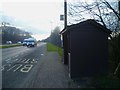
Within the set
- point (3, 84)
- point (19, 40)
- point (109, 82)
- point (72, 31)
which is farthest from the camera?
point (19, 40)

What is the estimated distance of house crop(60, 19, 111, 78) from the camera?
13.2 metres

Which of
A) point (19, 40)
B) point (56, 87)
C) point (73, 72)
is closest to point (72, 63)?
point (73, 72)

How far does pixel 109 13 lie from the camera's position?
1455 cm

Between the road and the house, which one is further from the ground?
the house

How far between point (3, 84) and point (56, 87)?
8.17ft

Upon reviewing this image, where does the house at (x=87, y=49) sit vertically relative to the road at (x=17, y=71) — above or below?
above

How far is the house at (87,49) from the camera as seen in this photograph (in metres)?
13.2

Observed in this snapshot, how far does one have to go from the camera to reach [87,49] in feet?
43.8

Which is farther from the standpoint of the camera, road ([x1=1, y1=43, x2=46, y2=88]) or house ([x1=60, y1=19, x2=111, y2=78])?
house ([x1=60, y1=19, x2=111, y2=78])

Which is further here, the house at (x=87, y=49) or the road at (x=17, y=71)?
the house at (x=87, y=49)

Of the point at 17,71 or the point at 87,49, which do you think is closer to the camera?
the point at 87,49

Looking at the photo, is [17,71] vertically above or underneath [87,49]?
underneath

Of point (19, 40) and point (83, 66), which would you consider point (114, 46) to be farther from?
point (19, 40)

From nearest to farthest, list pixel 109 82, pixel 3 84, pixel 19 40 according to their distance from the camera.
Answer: pixel 109 82
pixel 3 84
pixel 19 40
